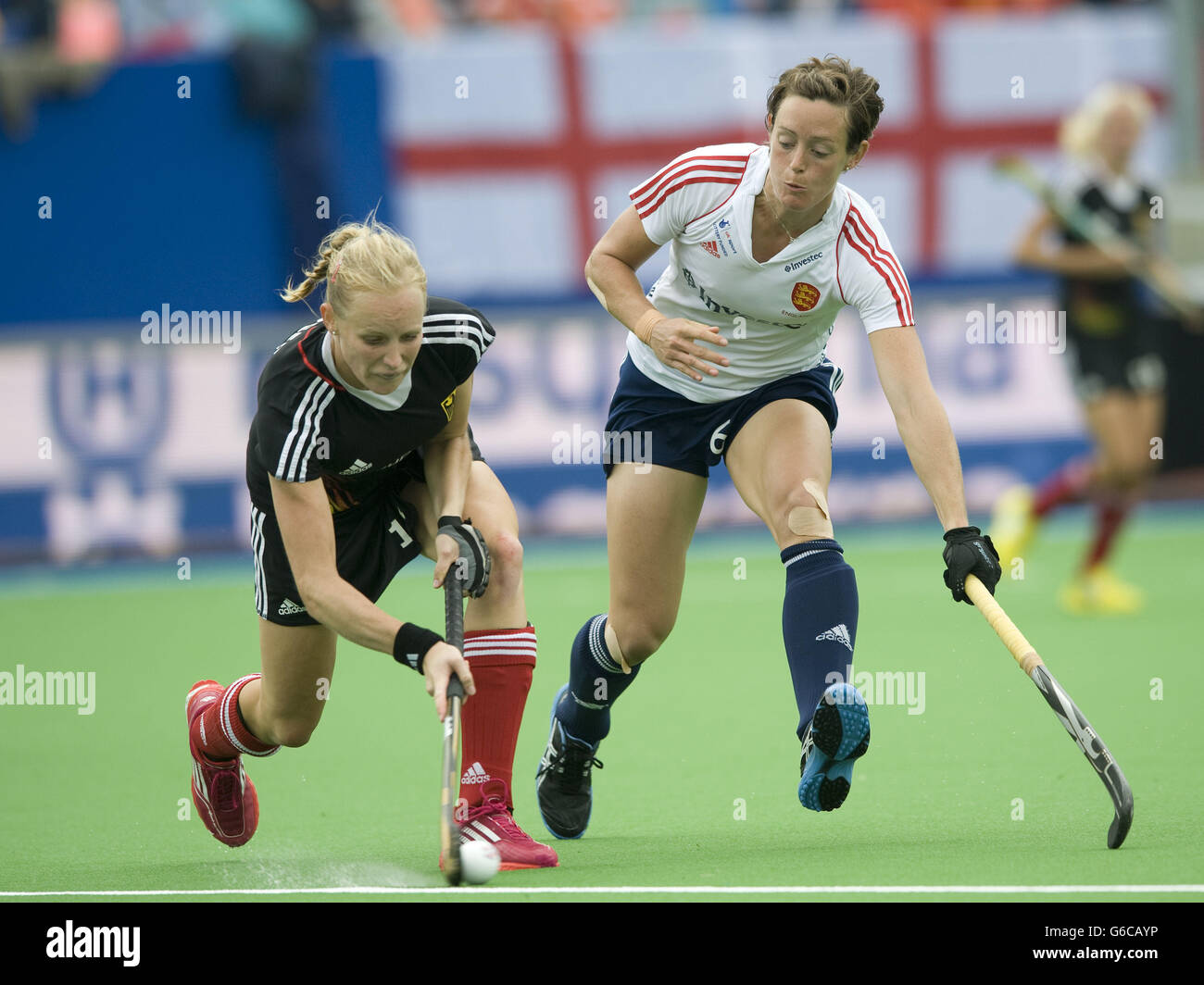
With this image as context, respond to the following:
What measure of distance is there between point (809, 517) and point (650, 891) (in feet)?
3.20

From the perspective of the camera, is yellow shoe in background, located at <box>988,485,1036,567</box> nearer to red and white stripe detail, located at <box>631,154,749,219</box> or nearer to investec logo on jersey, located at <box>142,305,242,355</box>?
investec logo on jersey, located at <box>142,305,242,355</box>

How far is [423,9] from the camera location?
12719 millimetres

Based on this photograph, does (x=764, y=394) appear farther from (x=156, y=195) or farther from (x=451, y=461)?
(x=156, y=195)

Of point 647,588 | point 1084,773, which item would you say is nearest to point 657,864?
point 647,588

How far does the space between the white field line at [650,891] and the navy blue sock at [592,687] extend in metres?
0.92

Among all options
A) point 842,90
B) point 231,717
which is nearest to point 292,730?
point 231,717

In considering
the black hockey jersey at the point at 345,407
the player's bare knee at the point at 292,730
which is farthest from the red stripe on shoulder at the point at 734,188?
the player's bare knee at the point at 292,730

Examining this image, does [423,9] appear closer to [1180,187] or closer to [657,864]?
[1180,187]

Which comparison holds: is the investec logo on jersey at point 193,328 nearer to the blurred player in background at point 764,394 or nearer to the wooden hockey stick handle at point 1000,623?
the blurred player in background at point 764,394

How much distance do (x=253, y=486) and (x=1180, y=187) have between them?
366 inches

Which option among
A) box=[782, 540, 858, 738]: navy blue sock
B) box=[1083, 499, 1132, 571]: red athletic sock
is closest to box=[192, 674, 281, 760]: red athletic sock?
box=[782, 540, 858, 738]: navy blue sock

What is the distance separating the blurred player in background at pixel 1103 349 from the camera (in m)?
8.35

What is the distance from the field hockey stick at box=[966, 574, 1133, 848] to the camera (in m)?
3.98

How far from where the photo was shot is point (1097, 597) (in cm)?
830
